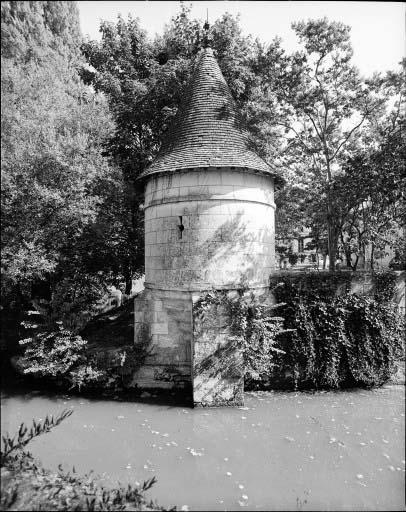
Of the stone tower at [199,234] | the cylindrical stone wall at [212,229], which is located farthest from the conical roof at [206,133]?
the cylindrical stone wall at [212,229]

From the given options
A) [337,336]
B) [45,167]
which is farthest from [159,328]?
[45,167]

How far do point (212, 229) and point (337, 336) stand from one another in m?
4.35

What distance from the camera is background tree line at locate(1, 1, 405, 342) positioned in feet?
28.7

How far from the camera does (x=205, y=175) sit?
897 centimetres

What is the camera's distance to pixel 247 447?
690 centimetres

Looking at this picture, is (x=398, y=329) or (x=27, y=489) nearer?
(x=27, y=489)

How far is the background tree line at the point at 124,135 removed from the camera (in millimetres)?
8734

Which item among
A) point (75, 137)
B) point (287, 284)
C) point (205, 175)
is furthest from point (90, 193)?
point (287, 284)

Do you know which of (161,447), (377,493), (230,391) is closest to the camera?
(377,493)

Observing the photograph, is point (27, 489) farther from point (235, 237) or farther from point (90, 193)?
point (90, 193)

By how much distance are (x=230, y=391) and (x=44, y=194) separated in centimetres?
663

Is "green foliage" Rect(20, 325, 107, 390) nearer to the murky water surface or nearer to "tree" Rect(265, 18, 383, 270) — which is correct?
the murky water surface

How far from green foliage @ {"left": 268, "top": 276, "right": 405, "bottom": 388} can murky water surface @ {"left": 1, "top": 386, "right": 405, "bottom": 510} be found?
0.48 m

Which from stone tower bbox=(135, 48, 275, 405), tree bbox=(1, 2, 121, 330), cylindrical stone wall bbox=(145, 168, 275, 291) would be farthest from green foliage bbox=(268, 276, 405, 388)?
tree bbox=(1, 2, 121, 330)
